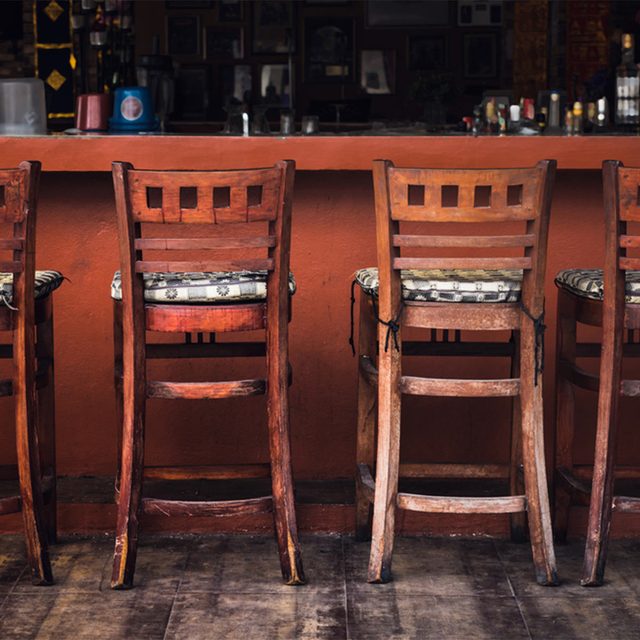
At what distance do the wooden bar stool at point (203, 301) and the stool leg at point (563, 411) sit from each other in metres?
0.73

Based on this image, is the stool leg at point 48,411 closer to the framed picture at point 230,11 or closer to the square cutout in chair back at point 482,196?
the square cutout in chair back at point 482,196

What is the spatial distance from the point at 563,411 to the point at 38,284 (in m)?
1.36

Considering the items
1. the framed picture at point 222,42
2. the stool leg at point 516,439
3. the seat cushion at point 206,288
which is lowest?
the stool leg at point 516,439

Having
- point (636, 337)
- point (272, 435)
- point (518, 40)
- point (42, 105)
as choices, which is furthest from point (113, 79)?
point (272, 435)

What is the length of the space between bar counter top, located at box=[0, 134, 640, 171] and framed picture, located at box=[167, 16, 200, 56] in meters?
5.73

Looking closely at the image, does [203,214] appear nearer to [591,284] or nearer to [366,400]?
[366,400]

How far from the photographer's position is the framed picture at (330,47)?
8.86m

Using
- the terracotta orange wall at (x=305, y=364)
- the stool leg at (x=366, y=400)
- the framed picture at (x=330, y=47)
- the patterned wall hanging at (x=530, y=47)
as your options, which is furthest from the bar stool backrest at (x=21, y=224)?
the framed picture at (x=330, y=47)

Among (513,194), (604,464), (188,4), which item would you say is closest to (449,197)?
(513,194)

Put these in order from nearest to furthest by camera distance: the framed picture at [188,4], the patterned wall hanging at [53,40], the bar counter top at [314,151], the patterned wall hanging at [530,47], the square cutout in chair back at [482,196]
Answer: the bar counter top at [314,151]
the square cutout in chair back at [482,196]
the patterned wall hanging at [53,40]
the patterned wall hanging at [530,47]
the framed picture at [188,4]

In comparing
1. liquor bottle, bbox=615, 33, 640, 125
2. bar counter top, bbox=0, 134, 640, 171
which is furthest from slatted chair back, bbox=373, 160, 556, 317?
liquor bottle, bbox=615, 33, 640, 125

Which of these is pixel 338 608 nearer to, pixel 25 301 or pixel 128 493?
pixel 128 493

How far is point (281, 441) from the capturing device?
9.37 feet

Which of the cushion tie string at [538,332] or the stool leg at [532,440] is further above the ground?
the cushion tie string at [538,332]
